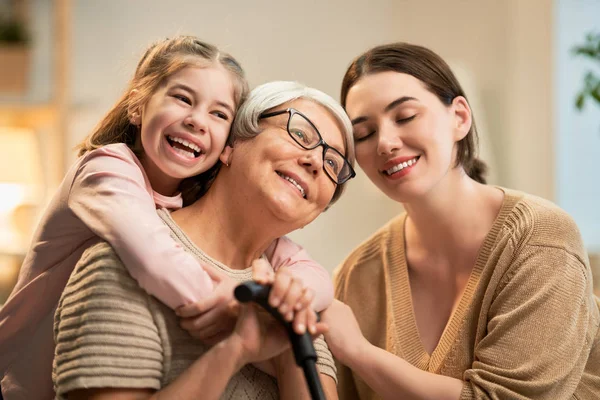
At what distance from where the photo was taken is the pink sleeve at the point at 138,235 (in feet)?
3.72

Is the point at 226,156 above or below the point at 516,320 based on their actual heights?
above

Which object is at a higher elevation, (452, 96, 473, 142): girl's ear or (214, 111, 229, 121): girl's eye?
(214, 111, 229, 121): girl's eye

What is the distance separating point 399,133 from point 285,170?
0.42 m

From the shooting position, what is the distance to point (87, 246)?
52.0 inches

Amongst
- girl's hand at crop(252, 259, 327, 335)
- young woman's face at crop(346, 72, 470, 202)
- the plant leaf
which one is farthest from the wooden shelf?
girl's hand at crop(252, 259, 327, 335)

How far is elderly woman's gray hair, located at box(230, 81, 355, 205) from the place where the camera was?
135 cm

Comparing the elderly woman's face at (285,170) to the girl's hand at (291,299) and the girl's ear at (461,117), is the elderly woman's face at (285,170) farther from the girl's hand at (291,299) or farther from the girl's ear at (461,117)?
the girl's ear at (461,117)

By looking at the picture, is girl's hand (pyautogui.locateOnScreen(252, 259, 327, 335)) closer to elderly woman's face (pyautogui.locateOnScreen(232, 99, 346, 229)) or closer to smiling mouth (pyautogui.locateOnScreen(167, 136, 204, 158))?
elderly woman's face (pyautogui.locateOnScreen(232, 99, 346, 229))

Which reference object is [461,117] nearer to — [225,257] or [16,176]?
[225,257]

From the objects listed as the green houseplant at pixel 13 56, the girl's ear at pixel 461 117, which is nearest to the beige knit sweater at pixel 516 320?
the girl's ear at pixel 461 117

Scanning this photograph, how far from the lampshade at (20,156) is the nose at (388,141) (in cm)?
248

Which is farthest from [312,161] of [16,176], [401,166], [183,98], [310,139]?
[16,176]

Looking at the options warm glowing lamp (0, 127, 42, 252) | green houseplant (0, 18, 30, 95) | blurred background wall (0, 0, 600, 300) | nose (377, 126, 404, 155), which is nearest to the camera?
nose (377, 126, 404, 155)

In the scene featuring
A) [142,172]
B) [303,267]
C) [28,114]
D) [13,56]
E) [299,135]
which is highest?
[299,135]
